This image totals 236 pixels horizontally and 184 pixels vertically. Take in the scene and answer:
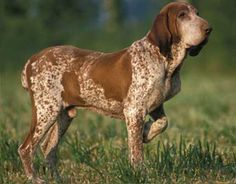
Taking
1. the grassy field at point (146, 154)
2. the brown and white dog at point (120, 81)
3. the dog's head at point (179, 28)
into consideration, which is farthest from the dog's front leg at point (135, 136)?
the dog's head at point (179, 28)

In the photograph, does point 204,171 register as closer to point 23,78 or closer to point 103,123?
point 23,78

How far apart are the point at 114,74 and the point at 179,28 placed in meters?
0.80

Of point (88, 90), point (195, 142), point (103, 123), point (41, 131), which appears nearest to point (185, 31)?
point (88, 90)

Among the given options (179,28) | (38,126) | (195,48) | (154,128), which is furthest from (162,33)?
(38,126)

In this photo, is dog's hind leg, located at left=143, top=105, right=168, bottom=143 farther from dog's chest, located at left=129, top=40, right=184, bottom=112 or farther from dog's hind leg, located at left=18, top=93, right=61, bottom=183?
dog's hind leg, located at left=18, top=93, right=61, bottom=183

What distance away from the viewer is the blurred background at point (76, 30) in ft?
102

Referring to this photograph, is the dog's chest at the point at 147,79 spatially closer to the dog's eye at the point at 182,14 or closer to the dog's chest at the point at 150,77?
the dog's chest at the point at 150,77

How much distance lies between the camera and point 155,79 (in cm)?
740

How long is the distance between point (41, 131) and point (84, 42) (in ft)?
87.7

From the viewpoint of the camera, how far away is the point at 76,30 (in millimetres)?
38562

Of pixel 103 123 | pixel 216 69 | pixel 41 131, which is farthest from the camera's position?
pixel 216 69

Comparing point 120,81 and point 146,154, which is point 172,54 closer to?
point 120,81

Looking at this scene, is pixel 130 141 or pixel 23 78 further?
pixel 23 78

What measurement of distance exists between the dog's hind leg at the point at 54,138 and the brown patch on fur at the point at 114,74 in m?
0.72
